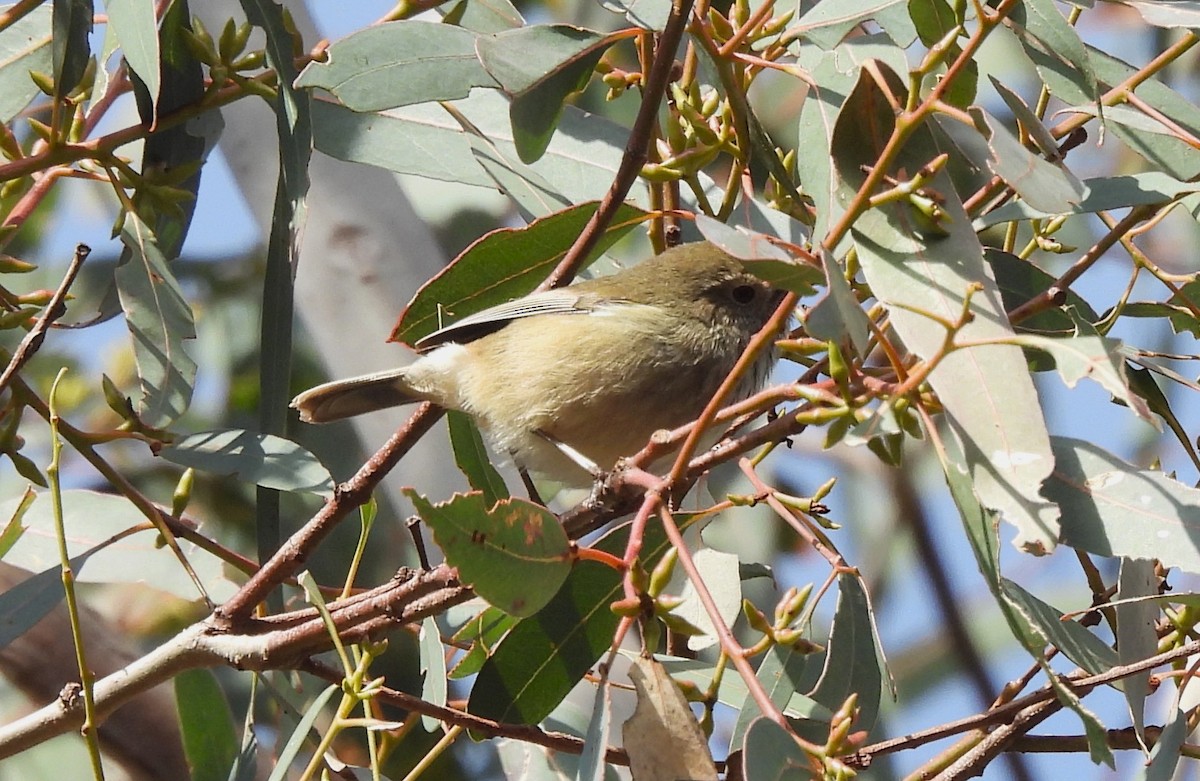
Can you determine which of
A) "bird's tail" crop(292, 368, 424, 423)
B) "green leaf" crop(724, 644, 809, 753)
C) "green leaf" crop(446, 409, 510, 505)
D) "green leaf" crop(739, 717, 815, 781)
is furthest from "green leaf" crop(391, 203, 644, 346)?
"green leaf" crop(739, 717, 815, 781)

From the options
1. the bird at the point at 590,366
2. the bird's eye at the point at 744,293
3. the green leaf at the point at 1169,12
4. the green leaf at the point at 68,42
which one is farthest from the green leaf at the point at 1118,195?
the green leaf at the point at 68,42

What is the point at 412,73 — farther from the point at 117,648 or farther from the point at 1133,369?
the point at 117,648

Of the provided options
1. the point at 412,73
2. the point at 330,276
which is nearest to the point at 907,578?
the point at 330,276

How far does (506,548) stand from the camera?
1.75 meters

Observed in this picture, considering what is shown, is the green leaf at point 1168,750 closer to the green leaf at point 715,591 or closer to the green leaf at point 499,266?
the green leaf at point 715,591

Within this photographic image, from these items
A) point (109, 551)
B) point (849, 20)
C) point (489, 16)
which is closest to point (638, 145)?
point (849, 20)

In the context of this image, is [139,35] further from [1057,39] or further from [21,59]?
[1057,39]

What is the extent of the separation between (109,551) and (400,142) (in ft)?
3.66

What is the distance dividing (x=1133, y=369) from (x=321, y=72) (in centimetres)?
147

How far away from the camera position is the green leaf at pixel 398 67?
→ 2232 mm

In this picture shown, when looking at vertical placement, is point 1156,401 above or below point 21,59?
below

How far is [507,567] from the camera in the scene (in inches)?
69.3

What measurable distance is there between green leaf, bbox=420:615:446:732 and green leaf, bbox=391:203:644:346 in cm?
57

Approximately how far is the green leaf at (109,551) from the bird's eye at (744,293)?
4.52 ft
